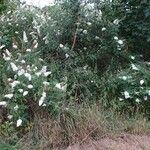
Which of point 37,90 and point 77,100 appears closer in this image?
point 37,90

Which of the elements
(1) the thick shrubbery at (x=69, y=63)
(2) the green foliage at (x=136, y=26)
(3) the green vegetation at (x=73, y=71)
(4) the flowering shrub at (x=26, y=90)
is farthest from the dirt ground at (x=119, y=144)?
(2) the green foliage at (x=136, y=26)

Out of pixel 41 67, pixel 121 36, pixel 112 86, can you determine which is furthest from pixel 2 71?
pixel 121 36

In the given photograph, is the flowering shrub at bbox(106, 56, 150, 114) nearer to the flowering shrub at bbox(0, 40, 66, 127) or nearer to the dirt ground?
the dirt ground

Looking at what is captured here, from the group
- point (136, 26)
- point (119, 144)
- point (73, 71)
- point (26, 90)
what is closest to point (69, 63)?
point (73, 71)

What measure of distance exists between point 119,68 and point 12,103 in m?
2.05

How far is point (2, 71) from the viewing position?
706 centimetres

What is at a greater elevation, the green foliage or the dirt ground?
the green foliage

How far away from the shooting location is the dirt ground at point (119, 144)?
6.25m

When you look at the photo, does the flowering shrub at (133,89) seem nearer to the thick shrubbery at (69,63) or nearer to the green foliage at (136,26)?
the thick shrubbery at (69,63)

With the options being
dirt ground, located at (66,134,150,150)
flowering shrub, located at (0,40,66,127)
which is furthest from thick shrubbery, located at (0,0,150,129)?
dirt ground, located at (66,134,150,150)

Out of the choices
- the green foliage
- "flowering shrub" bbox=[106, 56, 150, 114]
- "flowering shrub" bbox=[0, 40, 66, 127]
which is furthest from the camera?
the green foliage

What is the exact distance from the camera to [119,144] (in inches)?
249

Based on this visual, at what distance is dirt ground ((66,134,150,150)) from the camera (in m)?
6.25

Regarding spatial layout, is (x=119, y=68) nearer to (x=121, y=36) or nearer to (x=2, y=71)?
(x=121, y=36)
